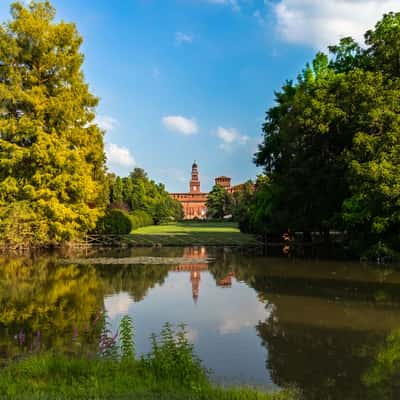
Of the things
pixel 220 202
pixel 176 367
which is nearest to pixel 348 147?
pixel 176 367

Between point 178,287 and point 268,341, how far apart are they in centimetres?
633

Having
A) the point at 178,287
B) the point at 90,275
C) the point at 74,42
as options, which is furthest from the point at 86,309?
the point at 74,42

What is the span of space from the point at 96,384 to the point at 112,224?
29460 millimetres

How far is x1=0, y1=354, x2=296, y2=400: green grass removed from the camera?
4602 mm

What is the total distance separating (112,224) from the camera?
111ft

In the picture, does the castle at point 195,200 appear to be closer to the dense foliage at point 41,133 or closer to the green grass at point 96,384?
the dense foliage at point 41,133

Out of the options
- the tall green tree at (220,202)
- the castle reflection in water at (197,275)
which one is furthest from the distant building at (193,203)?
the castle reflection in water at (197,275)

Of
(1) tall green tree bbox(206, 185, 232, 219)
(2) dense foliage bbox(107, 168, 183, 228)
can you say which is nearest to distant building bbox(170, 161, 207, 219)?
(1) tall green tree bbox(206, 185, 232, 219)

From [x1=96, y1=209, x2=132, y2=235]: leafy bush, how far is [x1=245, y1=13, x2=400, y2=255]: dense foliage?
12.3 metres

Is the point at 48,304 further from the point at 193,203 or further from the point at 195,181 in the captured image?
the point at 195,181

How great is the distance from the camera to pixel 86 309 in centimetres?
1034

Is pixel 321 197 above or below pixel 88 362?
above

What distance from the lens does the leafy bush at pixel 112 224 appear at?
32.8 metres

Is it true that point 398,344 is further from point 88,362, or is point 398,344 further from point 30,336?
point 30,336
